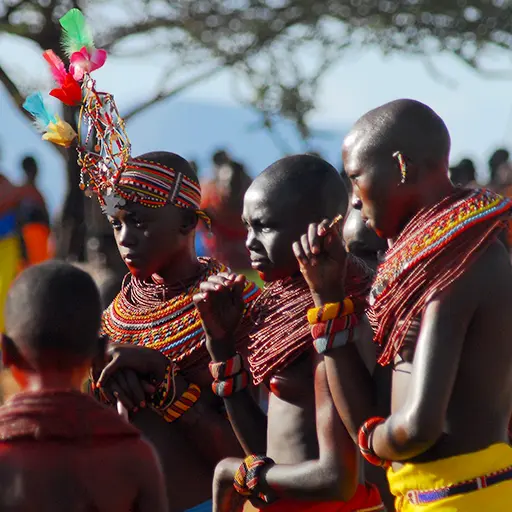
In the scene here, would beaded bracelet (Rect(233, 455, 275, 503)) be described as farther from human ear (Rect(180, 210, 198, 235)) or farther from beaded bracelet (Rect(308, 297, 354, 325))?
human ear (Rect(180, 210, 198, 235))

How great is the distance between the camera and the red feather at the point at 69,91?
4750 mm

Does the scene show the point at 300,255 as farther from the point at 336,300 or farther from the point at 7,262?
the point at 7,262

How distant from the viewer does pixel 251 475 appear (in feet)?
12.5

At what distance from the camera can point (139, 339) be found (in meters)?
4.63

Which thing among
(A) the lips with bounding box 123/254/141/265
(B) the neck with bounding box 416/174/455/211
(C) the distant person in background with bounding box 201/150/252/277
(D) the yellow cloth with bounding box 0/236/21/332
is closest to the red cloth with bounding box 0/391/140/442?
(B) the neck with bounding box 416/174/455/211

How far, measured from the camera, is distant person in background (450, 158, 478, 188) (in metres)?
12.0

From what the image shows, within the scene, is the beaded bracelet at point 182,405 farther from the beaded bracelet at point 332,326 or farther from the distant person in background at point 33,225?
the distant person in background at point 33,225

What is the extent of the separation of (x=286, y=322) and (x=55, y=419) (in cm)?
105

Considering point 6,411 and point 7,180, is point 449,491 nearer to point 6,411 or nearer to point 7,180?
point 6,411

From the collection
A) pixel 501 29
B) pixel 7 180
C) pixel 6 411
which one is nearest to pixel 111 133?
pixel 6 411

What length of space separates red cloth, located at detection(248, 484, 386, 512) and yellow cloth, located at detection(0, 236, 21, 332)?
6020 millimetres

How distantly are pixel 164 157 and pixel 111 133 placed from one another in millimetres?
238

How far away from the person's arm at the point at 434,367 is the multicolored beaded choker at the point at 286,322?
1.57 feet

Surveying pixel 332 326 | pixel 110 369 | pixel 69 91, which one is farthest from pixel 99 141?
pixel 332 326
